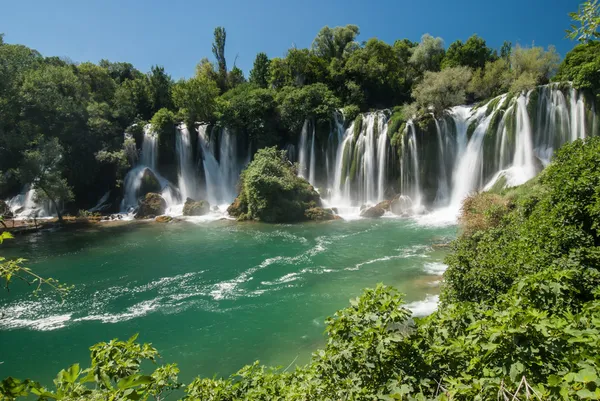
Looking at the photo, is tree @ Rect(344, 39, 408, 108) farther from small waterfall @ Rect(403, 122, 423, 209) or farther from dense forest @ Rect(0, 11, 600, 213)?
small waterfall @ Rect(403, 122, 423, 209)

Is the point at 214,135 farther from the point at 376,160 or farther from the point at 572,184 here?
the point at 572,184

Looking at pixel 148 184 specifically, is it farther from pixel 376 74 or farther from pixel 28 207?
pixel 376 74

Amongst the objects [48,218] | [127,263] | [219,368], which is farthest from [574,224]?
[48,218]

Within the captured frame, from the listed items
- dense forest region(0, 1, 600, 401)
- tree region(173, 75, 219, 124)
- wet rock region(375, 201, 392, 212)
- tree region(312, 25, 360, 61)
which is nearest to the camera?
dense forest region(0, 1, 600, 401)

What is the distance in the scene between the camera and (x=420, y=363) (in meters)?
4.05

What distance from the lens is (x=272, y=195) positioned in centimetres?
2805

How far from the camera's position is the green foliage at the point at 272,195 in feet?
90.9

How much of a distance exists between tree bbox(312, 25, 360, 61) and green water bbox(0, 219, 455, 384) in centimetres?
3283

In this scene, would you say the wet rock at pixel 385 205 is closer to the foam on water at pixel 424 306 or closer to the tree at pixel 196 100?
the foam on water at pixel 424 306

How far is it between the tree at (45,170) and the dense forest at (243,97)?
7 centimetres

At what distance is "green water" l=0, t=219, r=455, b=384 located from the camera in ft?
33.7

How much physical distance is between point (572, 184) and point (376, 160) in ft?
75.4

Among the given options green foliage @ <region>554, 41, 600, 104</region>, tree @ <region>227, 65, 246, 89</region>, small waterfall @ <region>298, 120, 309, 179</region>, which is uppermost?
tree @ <region>227, 65, 246, 89</region>

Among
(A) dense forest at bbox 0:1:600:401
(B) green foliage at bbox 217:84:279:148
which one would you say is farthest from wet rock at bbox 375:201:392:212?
(B) green foliage at bbox 217:84:279:148
